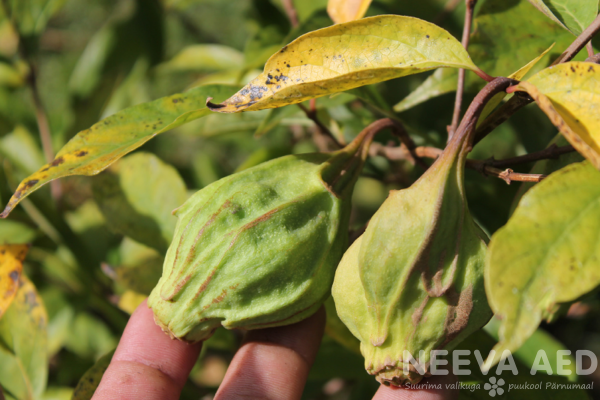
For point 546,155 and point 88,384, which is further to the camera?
point 88,384

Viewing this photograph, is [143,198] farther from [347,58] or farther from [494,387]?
[494,387]

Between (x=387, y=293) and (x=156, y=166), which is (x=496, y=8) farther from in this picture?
(x=156, y=166)

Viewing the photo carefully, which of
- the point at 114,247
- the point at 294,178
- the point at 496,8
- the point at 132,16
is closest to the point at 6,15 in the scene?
the point at 132,16

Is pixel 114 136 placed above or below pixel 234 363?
above

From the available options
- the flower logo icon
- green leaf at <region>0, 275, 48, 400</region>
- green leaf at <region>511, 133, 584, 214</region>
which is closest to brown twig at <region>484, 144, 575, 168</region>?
green leaf at <region>511, 133, 584, 214</region>

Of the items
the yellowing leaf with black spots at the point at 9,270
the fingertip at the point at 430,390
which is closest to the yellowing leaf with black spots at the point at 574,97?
the fingertip at the point at 430,390

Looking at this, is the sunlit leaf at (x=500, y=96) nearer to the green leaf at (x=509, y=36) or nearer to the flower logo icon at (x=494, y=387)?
the green leaf at (x=509, y=36)

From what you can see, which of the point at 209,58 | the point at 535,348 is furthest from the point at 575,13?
the point at 209,58
